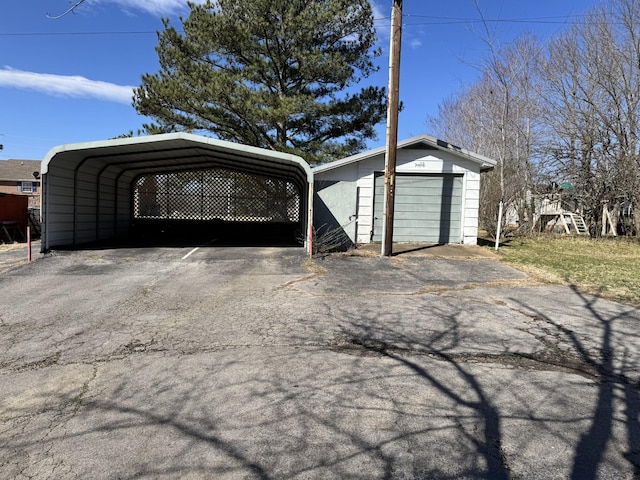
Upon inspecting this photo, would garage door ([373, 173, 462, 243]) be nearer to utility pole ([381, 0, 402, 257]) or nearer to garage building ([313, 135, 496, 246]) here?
garage building ([313, 135, 496, 246])

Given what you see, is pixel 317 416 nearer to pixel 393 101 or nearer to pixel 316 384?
pixel 316 384

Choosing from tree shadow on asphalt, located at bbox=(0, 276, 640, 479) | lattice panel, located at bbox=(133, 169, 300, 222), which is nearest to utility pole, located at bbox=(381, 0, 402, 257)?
tree shadow on asphalt, located at bbox=(0, 276, 640, 479)

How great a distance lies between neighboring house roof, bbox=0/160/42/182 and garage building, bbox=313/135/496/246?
3504 cm

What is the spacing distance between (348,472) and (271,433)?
1.86ft

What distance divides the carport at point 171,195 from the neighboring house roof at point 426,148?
109cm

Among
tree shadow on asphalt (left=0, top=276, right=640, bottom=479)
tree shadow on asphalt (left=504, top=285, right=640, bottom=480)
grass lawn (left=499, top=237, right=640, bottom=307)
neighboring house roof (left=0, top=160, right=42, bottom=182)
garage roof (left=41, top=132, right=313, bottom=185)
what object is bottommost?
tree shadow on asphalt (left=0, top=276, right=640, bottom=479)

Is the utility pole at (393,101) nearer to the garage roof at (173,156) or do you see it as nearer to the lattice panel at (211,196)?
the garage roof at (173,156)

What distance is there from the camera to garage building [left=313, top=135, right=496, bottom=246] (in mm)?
12031

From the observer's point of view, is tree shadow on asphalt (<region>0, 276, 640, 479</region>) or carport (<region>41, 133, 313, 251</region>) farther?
carport (<region>41, 133, 313, 251</region>)

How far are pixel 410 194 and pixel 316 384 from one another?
394 inches

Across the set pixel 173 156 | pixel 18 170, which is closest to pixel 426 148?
pixel 173 156

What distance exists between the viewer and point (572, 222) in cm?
2006

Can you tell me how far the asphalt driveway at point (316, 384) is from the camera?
231 cm

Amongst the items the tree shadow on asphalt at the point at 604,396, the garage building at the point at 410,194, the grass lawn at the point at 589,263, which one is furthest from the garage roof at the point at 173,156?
the tree shadow on asphalt at the point at 604,396
